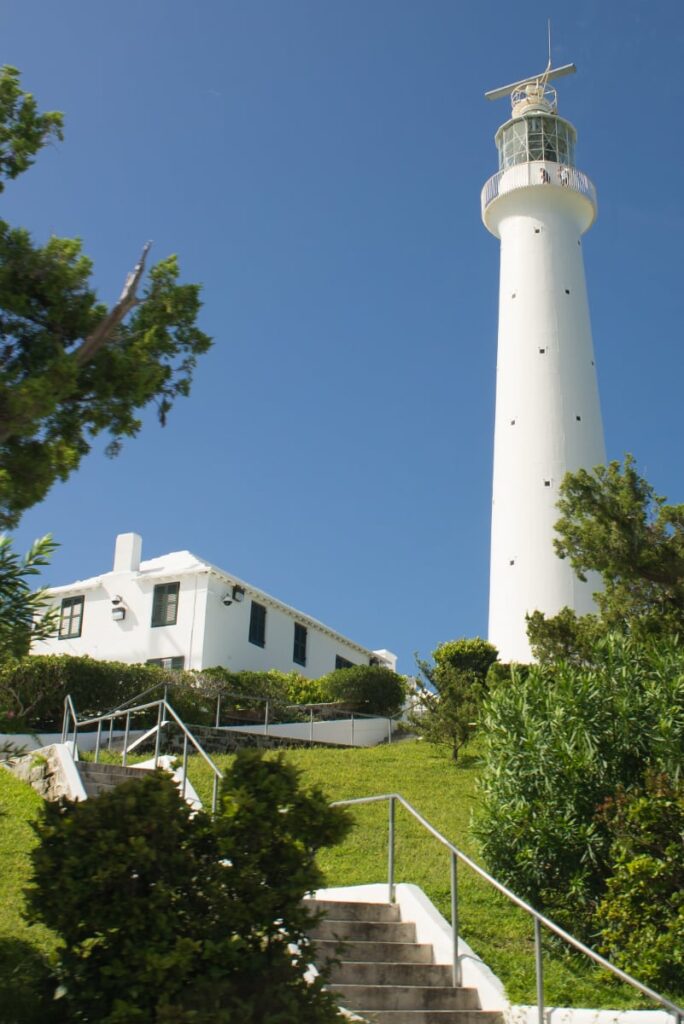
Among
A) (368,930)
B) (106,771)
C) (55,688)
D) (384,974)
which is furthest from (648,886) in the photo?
(55,688)

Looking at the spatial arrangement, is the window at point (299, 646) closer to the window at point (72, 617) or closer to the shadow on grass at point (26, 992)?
the window at point (72, 617)

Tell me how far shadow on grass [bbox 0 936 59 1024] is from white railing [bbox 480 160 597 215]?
97.8 ft

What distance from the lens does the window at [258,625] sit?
30.5m

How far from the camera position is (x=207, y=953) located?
6.38 metres

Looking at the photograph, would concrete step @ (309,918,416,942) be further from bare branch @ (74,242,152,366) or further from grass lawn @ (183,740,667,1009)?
bare branch @ (74,242,152,366)

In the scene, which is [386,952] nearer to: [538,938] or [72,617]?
[538,938]

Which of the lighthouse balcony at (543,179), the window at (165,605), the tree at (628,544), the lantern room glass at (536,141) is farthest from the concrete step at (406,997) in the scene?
the lantern room glass at (536,141)

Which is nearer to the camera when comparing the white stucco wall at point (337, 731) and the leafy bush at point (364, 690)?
the white stucco wall at point (337, 731)

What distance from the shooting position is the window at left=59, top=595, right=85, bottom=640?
31.2 meters

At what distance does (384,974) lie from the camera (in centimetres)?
879

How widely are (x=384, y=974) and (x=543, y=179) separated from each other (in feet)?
95.1

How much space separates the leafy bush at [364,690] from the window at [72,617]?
8.29 m

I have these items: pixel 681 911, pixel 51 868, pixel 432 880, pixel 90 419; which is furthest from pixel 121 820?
pixel 432 880

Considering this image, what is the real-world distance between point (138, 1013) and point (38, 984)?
3.26ft
